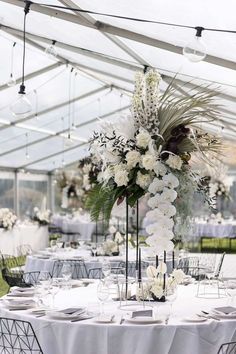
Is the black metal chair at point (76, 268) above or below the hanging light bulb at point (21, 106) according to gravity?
below

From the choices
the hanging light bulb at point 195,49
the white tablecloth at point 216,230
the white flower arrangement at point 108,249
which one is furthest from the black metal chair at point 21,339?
the white tablecloth at point 216,230

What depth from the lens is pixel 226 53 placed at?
254 inches

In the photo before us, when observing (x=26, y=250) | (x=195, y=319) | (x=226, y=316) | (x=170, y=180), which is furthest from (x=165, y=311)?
(x=26, y=250)

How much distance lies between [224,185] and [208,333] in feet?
41.7

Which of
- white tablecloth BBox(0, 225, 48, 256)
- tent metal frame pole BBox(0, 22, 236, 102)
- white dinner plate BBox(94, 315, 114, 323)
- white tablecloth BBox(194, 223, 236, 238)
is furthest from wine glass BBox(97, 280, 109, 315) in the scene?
white tablecloth BBox(194, 223, 236, 238)

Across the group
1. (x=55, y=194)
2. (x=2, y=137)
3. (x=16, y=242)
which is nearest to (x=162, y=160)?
(x=16, y=242)

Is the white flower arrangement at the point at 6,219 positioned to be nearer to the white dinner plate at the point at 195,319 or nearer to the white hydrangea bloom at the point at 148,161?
the white hydrangea bloom at the point at 148,161

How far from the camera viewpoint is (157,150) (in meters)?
4.62

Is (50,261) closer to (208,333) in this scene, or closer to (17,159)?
(208,333)

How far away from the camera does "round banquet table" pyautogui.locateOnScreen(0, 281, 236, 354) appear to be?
4.10 meters

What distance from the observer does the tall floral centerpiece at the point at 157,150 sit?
458 cm

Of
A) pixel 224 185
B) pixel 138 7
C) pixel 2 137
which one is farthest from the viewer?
pixel 224 185

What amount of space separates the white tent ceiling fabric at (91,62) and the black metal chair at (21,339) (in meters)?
1.73

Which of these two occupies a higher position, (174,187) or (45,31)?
(45,31)
